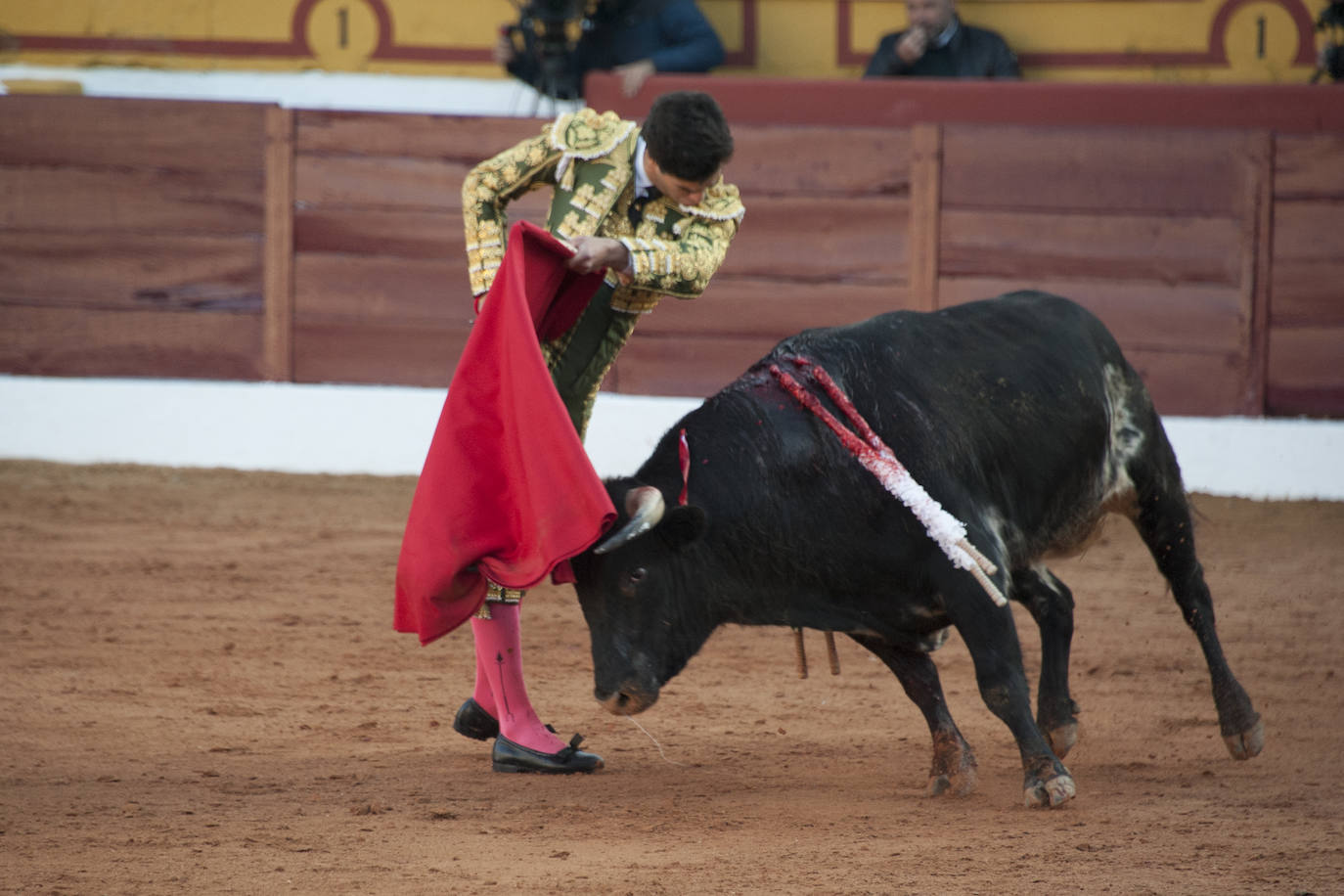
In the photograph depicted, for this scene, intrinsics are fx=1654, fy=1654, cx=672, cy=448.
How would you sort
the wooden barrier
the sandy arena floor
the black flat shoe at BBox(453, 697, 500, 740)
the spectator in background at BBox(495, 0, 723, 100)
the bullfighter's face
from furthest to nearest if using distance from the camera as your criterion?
the spectator in background at BBox(495, 0, 723, 100)
the bullfighter's face
the wooden barrier
the black flat shoe at BBox(453, 697, 500, 740)
the sandy arena floor

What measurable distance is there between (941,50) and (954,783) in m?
4.32

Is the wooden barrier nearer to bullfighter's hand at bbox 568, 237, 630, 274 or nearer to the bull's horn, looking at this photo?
bullfighter's hand at bbox 568, 237, 630, 274

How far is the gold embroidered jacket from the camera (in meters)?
2.85

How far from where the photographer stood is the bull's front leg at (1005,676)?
2.67 m

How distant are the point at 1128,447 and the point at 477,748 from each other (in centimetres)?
140

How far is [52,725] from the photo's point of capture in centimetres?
316

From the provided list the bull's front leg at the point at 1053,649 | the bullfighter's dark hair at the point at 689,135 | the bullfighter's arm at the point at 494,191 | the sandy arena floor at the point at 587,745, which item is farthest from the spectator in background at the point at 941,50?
the bullfighter's dark hair at the point at 689,135

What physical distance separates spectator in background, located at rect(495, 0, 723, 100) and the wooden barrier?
184 millimetres

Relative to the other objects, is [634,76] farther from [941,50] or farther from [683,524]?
[683,524]

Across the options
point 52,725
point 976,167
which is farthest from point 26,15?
point 52,725

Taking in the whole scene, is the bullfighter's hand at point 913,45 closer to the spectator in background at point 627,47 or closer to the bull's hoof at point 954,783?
the spectator in background at point 627,47

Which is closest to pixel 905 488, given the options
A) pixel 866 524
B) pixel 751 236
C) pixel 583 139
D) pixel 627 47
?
pixel 866 524

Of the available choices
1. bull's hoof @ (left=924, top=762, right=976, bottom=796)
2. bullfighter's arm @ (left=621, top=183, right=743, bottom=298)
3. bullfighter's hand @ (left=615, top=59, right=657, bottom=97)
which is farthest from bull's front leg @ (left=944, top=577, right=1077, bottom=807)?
bullfighter's hand @ (left=615, top=59, right=657, bottom=97)

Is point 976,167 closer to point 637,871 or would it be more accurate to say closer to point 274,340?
point 274,340
